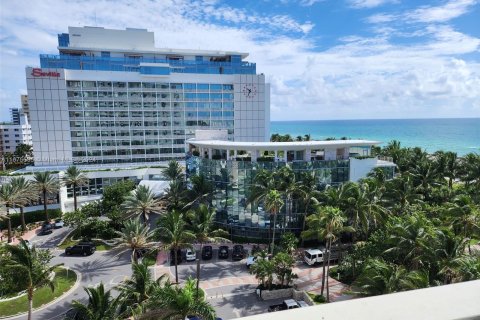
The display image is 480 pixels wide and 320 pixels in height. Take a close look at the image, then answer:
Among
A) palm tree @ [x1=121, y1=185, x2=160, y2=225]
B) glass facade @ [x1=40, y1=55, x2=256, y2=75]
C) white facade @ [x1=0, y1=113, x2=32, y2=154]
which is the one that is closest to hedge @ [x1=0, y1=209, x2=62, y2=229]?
palm tree @ [x1=121, y1=185, x2=160, y2=225]

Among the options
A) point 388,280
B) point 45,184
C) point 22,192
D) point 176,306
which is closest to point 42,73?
point 45,184

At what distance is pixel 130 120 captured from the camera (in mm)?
80000

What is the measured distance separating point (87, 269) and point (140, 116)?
1925 inches

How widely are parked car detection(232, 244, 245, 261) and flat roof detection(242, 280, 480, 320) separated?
37092 mm

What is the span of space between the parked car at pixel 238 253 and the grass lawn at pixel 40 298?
1761 cm

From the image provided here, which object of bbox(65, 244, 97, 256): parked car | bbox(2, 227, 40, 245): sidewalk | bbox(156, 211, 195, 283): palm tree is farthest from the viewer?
bbox(2, 227, 40, 245): sidewalk

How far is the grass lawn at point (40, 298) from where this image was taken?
29.2 meters

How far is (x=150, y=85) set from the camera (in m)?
80.1

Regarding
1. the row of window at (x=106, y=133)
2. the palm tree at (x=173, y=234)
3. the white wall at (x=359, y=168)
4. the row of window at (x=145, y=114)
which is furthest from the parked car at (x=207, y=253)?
the row of window at (x=145, y=114)

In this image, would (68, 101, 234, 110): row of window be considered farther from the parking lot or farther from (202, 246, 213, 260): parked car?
the parking lot

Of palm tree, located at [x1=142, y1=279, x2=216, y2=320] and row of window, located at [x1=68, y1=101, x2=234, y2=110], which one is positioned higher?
row of window, located at [x1=68, y1=101, x2=234, y2=110]

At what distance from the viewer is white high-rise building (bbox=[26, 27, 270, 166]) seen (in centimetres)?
7431

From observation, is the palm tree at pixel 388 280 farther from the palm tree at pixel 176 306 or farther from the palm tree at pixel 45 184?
the palm tree at pixel 45 184

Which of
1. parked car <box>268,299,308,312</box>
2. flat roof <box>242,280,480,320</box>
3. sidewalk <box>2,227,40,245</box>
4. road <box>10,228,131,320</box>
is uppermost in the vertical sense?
flat roof <box>242,280,480,320</box>
